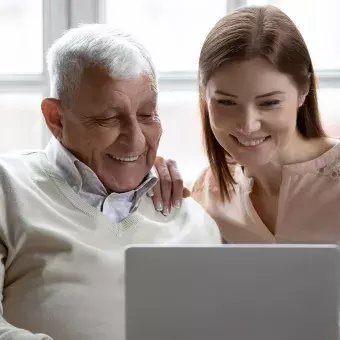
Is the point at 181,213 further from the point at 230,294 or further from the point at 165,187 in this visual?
the point at 230,294

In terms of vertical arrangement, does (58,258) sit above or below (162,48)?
below

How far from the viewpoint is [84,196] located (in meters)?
1.88

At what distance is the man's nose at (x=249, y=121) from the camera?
6.70 ft

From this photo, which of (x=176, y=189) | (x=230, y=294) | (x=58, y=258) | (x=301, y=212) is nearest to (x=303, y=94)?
(x=301, y=212)

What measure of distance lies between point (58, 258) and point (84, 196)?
18 cm

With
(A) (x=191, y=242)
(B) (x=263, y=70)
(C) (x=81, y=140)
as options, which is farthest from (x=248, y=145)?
(C) (x=81, y=140)

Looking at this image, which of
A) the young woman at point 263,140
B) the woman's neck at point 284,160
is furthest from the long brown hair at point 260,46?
the woman's neck at point 284,160

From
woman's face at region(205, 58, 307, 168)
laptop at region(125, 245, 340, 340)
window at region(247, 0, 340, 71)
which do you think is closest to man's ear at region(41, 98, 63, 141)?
woman's face at region(205, 58, 307, 168)

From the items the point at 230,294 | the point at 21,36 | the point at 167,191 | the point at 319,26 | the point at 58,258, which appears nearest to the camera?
the point at 230,294

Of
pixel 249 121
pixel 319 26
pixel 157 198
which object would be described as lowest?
pixel 157 198

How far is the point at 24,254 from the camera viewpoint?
1.76 m

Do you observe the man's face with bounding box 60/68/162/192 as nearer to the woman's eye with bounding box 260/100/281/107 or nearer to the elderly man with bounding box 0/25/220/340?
the elderly man with bounding box 0/25/220/340

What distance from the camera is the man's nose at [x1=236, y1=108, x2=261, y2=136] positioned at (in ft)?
6.70

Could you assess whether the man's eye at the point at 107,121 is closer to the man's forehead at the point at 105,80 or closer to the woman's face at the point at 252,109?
the man's forehead at the point at 105,80
